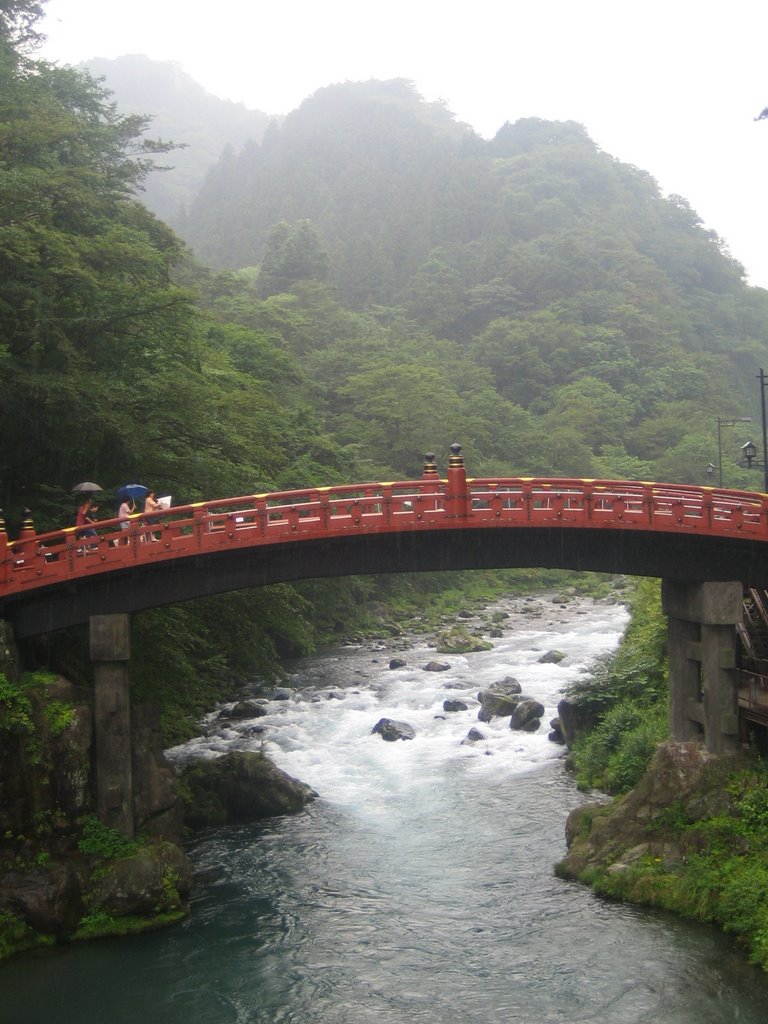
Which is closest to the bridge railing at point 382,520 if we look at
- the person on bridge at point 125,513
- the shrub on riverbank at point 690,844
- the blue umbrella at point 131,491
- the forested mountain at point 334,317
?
the person on bridge at point 125,513

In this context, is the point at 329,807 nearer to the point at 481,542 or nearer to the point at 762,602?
the point at 481,542

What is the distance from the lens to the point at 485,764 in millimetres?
30406

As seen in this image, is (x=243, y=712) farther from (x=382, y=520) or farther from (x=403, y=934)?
(x=403, y=934)

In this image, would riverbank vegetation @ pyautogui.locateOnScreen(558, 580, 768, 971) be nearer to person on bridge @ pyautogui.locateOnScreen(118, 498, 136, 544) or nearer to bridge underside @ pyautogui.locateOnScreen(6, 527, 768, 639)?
bridge underside @ pyautogui.locateOnScreen(6, 527, 768, 639)

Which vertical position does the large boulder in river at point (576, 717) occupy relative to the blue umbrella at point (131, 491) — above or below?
below

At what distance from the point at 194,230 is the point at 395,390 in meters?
82.9

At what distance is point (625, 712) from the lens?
2833 centimetres

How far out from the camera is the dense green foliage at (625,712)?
25.8 m

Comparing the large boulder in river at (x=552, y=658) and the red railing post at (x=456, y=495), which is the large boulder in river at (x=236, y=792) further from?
the large boulder in river at (x=552, y=658)

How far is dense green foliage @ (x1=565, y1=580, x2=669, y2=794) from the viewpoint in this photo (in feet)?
84.7

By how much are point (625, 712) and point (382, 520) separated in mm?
10598

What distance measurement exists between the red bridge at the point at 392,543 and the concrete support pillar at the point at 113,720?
22.0 inches

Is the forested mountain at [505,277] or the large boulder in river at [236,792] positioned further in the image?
the forested mountain at [505,277]

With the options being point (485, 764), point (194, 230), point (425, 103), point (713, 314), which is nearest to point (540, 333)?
point (713, 314)
